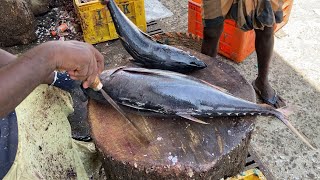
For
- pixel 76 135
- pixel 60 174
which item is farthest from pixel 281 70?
pixel 60 174

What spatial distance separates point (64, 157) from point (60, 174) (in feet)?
0.47

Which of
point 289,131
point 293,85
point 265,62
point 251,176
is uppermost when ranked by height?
point 265,62

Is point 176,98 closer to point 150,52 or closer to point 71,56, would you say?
point 150,52

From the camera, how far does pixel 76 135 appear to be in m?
3.52

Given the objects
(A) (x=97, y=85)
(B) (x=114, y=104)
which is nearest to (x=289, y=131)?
(B) (x=114, y=104)

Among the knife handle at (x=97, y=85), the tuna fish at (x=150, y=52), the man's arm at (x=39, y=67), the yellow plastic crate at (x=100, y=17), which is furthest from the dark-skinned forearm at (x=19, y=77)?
the yellow plastic crate at (x=100, y=17)

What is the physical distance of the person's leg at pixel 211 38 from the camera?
11.5ft

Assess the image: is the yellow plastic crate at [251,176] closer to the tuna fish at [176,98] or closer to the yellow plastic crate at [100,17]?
the tuna fish at [176,98]

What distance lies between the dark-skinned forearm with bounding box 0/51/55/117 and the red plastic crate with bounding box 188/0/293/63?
107 inches

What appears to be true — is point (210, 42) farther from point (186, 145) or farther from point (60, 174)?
point (60, 174)

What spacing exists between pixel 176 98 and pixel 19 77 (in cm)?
100

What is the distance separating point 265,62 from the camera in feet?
11.8

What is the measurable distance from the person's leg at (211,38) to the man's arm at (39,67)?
1.83 meters

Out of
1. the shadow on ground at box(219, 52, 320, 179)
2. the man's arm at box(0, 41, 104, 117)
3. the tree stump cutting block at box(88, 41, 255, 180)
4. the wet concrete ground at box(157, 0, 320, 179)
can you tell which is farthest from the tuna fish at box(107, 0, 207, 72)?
the wet concrete ground at box(157, 0, 320, 179)
